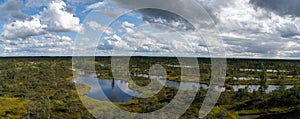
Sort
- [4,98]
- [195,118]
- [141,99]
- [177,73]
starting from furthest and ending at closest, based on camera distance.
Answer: [177,73], [4,98], [141,99], [195,118]

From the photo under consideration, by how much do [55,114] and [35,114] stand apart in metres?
3.56

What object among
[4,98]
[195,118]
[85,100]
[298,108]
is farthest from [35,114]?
[298,108]

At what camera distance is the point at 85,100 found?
56.3m

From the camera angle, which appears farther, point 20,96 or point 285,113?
point 20,96

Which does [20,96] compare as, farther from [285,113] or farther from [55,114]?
[285,113]

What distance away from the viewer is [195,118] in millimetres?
43062

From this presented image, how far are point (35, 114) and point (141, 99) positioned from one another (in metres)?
19.5

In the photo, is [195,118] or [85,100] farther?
[85,100]

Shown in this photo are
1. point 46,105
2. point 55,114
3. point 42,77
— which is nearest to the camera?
point 55,114

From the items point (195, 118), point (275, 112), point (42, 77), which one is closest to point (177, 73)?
point (42, 77)

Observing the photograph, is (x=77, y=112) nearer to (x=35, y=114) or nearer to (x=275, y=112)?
(x=35, y=114)

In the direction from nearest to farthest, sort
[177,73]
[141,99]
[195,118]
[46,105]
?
[195,118]
[46,105]
[141,99]
[177,73]

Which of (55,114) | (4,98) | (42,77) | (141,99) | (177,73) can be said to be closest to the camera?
(55,114)

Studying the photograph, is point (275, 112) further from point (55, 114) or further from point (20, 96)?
point (20, 96)
